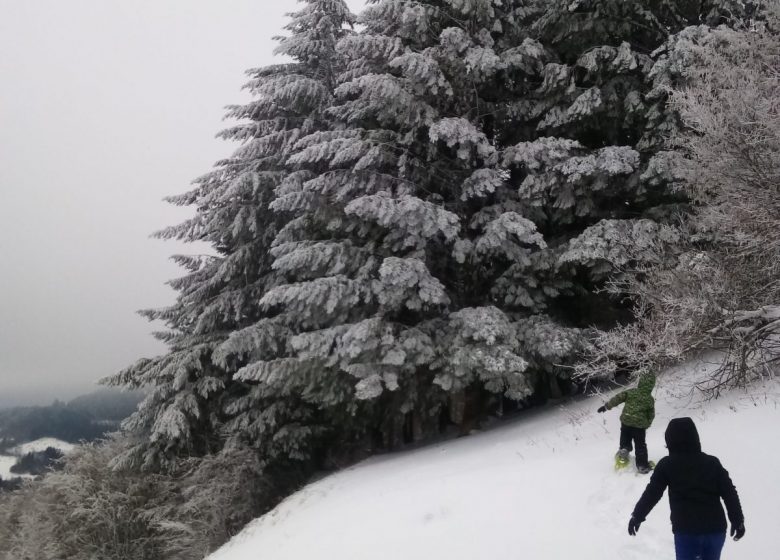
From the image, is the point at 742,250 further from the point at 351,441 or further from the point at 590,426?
the point at 351,441

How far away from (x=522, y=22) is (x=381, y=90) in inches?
189

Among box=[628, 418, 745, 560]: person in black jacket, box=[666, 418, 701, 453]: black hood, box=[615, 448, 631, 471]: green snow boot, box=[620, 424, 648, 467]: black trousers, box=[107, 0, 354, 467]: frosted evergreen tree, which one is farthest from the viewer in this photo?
box=[107, 0, 354, 467]: frosted evergreen tree

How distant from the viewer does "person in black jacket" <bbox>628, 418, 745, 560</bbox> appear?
3537mm

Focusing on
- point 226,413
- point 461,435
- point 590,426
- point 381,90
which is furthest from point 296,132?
point 590,426

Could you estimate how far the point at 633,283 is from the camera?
27.2 ft

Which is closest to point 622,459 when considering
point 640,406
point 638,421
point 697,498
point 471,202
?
point 638,421

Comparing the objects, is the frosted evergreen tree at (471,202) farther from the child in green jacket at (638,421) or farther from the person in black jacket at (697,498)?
the person in black jacket at (697,498)

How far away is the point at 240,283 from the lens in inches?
540

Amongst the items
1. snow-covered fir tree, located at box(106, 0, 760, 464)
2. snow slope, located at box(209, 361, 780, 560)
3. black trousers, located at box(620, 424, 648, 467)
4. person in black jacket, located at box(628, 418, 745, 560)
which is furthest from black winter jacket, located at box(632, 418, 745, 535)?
snow-covered fir tree, located at box(106, 0, 760, 464)

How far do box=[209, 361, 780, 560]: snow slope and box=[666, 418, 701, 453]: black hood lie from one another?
1.59 metres

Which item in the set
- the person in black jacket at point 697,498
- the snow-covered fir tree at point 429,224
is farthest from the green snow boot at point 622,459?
the snow-covered fir tree at point 429,224

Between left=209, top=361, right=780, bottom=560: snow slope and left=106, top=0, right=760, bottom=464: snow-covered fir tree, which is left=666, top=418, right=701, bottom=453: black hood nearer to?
left=209, top=361, right=780, bottom=560: snow slope

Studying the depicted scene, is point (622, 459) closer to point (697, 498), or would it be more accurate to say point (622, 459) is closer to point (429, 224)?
point (697, 498)

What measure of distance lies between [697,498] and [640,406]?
2525 mm
